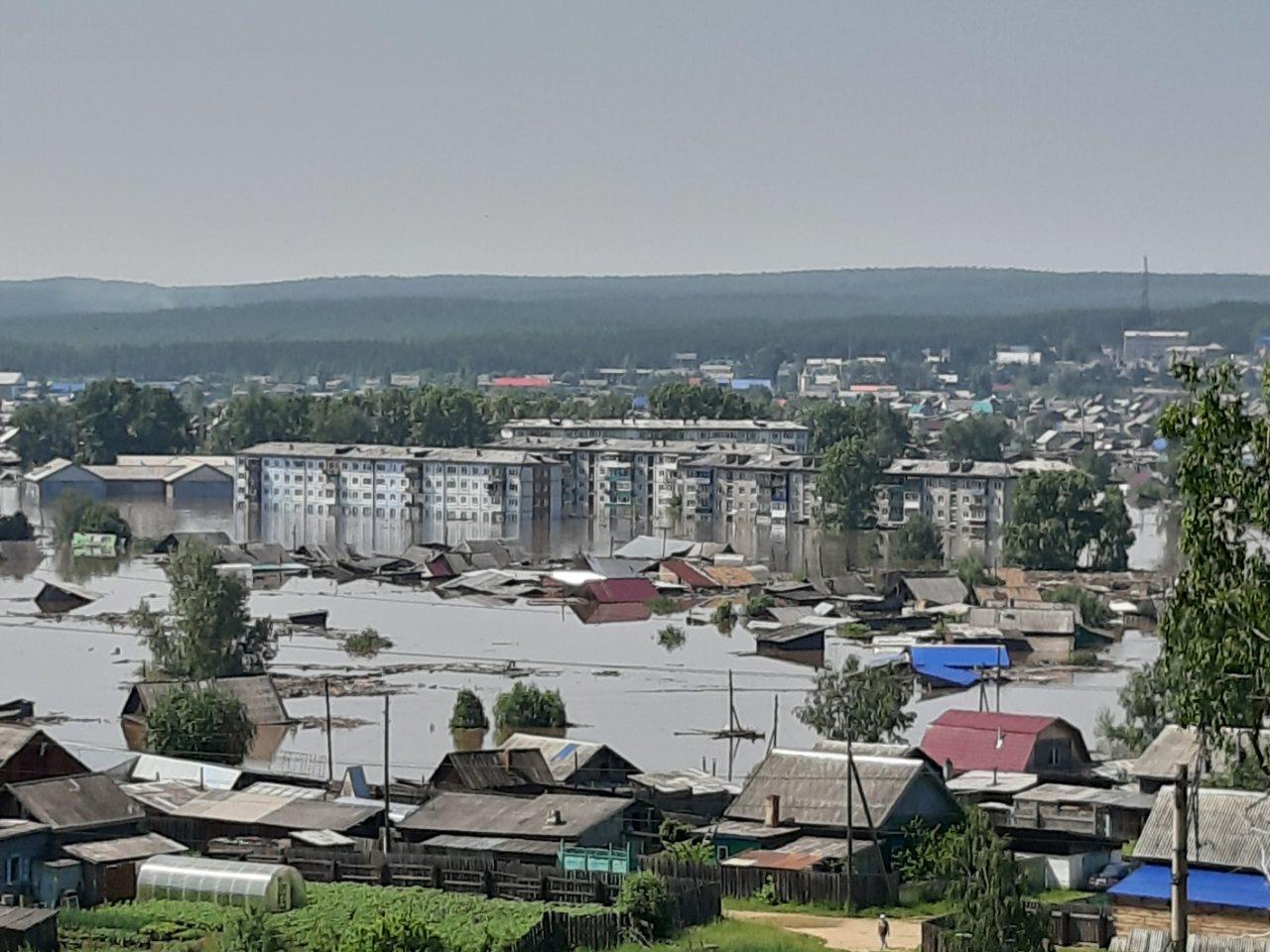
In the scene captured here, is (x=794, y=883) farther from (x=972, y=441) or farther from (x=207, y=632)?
(x=972, y=441)

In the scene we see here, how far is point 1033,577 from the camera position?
19.7 meters

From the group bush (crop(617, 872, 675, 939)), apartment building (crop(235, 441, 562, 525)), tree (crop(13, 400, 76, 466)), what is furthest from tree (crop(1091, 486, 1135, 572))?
tree (crop(13, 400, 76, 466))

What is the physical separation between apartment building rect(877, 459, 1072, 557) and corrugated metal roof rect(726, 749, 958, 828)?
59.2 feet

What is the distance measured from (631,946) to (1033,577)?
1361cm

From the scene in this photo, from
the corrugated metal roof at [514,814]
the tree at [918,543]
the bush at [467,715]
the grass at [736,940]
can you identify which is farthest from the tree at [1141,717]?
the tree at [918,543]

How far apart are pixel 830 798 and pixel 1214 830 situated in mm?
1324

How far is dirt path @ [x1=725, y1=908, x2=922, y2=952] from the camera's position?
6.77 metres

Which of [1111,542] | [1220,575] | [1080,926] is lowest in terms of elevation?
[1111,542]

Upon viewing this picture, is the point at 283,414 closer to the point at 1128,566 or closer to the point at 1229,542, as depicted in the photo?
the point at 1128,566

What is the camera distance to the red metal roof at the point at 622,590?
18.6m

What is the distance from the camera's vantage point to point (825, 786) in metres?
8.09

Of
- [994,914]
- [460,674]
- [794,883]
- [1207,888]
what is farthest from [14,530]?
[994,914]

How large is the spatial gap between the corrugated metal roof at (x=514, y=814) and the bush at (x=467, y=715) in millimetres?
3161

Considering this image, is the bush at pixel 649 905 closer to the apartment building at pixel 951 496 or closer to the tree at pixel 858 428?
the apartment building at pixel 951 496
